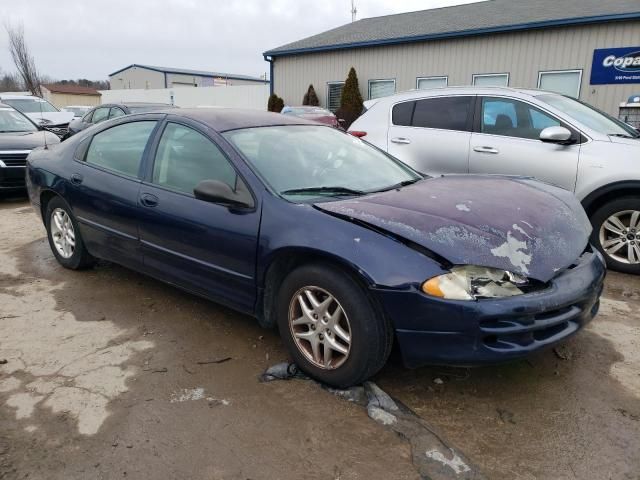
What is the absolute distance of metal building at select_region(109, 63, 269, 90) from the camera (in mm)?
51875

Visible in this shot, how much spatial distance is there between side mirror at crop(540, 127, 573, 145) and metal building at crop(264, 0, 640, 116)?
408 inches

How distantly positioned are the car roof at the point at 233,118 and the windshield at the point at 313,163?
7 centimetres

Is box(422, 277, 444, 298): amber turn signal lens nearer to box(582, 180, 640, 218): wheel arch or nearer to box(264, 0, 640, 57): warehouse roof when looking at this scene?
box(582, 180, 640, 218): wheel arch

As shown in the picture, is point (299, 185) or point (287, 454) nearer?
point (287, 454)

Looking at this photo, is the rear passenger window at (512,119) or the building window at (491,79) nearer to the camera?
the rear passenger window at (512,119)

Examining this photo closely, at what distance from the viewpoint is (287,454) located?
2.32 m

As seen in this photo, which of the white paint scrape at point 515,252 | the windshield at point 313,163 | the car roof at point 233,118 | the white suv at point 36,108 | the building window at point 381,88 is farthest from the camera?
the building window at point 381,88

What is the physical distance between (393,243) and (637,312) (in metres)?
2.48

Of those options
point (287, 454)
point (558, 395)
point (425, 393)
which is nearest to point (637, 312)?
point (558, 395)

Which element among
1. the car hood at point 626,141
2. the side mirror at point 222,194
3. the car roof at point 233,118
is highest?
the car roof at point 233,118

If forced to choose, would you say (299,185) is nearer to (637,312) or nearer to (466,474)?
(466,474)

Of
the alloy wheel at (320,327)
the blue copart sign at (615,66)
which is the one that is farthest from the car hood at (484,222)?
the blue copart sign at (615,66)

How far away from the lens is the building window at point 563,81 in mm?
13877

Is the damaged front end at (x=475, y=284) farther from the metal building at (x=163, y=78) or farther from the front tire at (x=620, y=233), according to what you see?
the metal building at (x=163, y=78)
